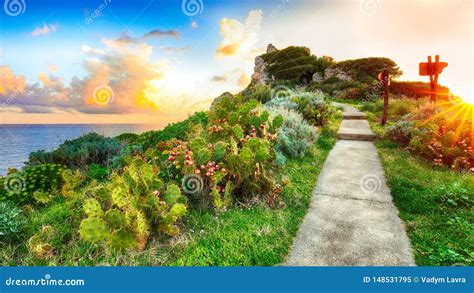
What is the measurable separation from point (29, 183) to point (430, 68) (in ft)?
41.6

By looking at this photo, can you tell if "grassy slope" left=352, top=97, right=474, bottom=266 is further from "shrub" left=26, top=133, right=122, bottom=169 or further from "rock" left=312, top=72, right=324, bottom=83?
"rock" left=312, top=72, right=324, bottom=83

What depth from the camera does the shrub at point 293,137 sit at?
22.4 ft

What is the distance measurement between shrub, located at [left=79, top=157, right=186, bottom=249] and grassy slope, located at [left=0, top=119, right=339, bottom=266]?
0.55ft

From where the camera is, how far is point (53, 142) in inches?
337

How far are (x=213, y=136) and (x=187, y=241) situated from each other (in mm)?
2430

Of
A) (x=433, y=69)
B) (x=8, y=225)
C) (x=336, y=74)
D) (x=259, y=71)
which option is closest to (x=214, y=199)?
(x=8, y=225)

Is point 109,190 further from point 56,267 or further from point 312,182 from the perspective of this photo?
point 312,182

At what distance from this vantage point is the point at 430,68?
10922 mm

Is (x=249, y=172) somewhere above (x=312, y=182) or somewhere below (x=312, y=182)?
above

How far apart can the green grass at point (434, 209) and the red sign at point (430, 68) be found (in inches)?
235

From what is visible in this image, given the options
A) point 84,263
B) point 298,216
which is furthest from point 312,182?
point 84,263

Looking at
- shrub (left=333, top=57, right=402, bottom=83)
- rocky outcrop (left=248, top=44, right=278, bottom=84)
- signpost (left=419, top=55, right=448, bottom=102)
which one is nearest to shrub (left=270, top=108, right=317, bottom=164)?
signpost (left=419, top=55, right=448, bottom=102)

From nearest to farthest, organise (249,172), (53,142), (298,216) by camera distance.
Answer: (298,216), (249,172), (53,142)

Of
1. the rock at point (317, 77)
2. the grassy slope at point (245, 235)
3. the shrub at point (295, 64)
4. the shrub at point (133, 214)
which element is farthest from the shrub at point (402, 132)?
the shrub at point (295, 64)
